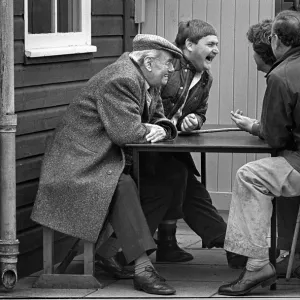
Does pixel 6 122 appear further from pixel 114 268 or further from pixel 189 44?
pixel 189 44

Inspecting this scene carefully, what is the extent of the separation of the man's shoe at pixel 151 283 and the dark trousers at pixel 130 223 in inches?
5.1

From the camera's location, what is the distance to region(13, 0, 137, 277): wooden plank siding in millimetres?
6523

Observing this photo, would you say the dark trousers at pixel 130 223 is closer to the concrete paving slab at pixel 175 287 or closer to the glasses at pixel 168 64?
the concrete paving slab at pixel 175 287

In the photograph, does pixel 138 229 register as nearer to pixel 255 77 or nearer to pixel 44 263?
pixel 44 263

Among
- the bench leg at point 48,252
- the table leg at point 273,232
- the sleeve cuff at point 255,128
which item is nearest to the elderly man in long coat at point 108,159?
the bench leg at point 48,252

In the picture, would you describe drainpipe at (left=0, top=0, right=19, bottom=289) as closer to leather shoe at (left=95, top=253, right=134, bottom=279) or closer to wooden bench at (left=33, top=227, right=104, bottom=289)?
wooden bench at (left=33, top=227, right=104, bottom=289)

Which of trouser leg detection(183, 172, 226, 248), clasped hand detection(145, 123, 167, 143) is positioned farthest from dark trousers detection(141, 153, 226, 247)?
clasped hand detection(145, 123, 167, 143)

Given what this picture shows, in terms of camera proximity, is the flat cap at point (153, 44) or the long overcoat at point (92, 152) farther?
the flat cap at point (153, 44)

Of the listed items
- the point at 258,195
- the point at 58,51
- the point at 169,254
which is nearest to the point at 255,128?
the point at 258,195

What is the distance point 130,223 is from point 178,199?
91 cm

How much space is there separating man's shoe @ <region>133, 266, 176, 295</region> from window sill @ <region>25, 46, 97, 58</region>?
1.46 meters

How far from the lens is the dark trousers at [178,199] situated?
6.82 m

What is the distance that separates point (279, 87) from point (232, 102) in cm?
297

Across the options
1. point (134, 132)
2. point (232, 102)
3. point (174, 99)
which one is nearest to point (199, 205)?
point (174, 99)
